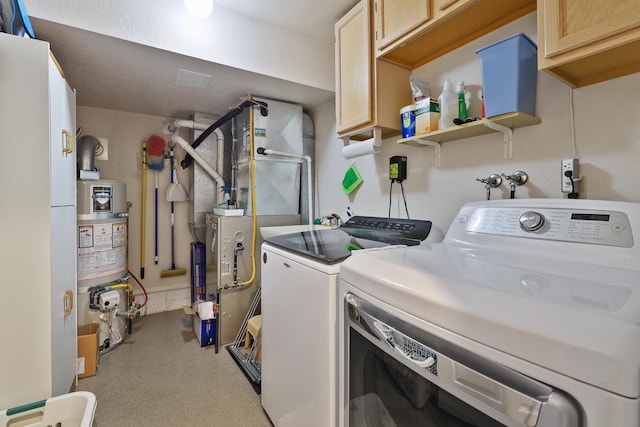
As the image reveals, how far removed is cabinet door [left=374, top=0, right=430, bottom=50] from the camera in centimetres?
138


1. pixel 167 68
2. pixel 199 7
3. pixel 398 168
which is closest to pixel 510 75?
pixel 398 168

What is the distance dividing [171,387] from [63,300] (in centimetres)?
88

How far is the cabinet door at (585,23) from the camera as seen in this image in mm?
818

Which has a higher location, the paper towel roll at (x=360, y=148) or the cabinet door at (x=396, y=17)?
the cabinet door at (x=396, y=17)

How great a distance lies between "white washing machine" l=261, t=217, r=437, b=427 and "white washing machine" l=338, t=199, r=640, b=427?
3.5 inches

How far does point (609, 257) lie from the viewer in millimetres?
836

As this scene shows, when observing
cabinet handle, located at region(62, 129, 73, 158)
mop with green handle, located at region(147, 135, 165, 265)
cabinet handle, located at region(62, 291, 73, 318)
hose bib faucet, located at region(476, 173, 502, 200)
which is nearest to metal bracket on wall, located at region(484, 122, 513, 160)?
hose bib faucet, located at region(476, 173, 502, 200)

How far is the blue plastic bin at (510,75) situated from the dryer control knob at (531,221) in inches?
16.7

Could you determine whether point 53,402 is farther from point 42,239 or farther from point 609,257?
point 609,257

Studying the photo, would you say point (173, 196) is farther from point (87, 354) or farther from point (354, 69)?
point (354, 69)

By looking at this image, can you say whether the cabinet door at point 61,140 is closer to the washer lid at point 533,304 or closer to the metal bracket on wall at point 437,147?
the washer lid at point 533,304

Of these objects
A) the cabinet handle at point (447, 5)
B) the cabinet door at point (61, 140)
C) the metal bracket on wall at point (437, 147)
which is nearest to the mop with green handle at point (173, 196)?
the cabinet door at point (61, 140)

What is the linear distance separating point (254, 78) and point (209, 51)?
0.38 meters

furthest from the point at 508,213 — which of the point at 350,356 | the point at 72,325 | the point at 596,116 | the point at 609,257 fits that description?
the point at 72,325
